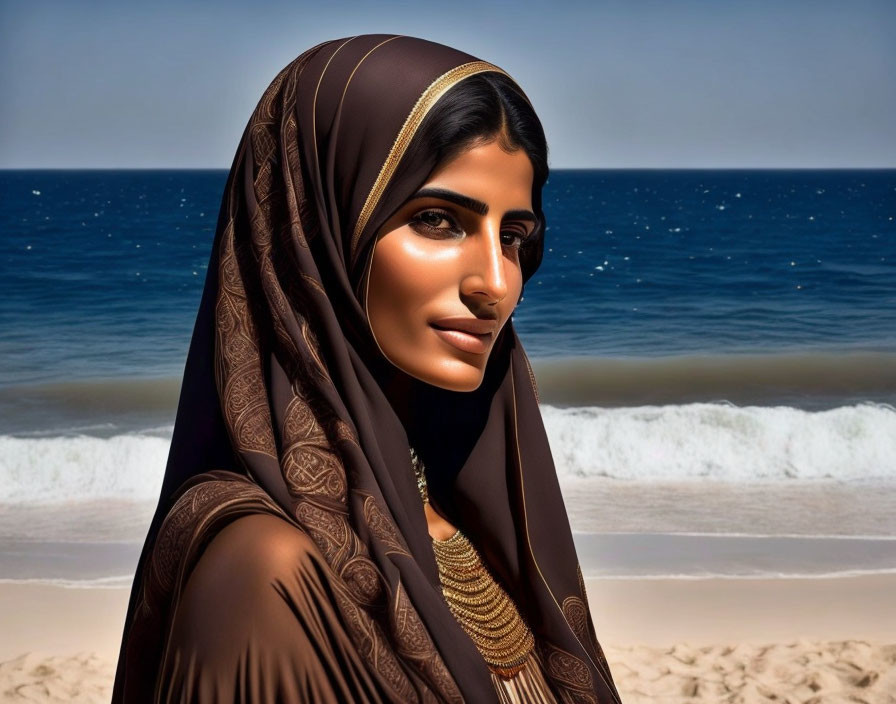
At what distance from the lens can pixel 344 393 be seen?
1.64 m

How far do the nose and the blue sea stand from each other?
6.02 m

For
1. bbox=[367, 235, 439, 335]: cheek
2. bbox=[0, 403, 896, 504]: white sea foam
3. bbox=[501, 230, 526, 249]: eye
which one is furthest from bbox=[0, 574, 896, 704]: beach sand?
bbox=[367, 235, 439, 335]: cheek

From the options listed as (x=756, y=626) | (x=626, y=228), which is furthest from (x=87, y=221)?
(x=756, y=626)

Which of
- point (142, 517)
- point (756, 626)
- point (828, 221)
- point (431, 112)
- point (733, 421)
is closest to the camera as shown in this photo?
point (431, 112)

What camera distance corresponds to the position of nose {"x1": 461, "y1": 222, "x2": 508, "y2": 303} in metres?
1.69

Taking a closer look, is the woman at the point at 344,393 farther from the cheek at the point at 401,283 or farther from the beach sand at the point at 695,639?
the beach sand at the point at 695,639

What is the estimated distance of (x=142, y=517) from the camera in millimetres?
8961

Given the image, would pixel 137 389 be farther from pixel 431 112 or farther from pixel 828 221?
pixel 828 221

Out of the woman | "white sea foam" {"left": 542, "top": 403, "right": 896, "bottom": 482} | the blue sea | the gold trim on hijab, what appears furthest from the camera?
"white sea foam" {"left": 542, "top": 403, "right": 896, "bottom": 482}

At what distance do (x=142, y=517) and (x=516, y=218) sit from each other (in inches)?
303

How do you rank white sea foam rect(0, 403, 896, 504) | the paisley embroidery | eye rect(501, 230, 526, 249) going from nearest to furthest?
eye rect(501, 230, 526, 249)
the paisley embroidery
white sea foam rect(0, 403, 896, 504)

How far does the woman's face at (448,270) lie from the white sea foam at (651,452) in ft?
27.2

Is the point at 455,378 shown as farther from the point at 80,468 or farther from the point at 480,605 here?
the point at 80,468

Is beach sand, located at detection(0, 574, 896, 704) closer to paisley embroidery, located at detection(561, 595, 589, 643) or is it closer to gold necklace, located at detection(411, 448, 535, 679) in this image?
paisley embroidery, located at detection(561, 595, 589, 643)
